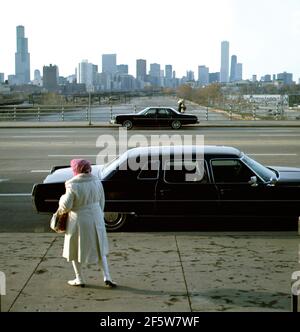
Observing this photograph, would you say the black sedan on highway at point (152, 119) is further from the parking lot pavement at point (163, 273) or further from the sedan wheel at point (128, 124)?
the parking lot pavement at point (163, 273)

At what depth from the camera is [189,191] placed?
8.62 meters

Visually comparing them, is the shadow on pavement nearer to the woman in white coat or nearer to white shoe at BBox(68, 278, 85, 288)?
white shoe at BBox(68, 278, 85, 288)

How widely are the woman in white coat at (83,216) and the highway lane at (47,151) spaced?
3.20 m

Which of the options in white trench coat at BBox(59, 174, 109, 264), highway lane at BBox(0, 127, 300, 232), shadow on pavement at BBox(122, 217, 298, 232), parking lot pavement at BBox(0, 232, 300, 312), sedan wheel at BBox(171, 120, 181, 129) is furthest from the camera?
sedan wheel at BBox(171, 120, 181, 129)

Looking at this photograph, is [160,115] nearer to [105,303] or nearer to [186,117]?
[186,117]

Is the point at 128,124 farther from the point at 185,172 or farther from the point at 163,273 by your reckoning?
the point at 163,273

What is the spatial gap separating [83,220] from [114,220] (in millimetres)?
2784

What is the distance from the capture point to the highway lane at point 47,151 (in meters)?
10.4

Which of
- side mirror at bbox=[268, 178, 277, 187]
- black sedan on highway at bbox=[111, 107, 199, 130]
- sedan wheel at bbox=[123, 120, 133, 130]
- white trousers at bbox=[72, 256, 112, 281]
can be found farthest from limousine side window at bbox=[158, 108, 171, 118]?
white trousers at bbox=[72, 256, 112, 281]

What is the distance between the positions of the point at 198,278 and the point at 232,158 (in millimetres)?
2849

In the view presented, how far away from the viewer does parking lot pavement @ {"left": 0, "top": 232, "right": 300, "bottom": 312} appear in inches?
225

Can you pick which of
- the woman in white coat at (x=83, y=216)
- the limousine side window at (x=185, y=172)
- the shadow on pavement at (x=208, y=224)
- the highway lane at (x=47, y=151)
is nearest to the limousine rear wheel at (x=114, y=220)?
the shadow on pavement at (x=208, y=224)
